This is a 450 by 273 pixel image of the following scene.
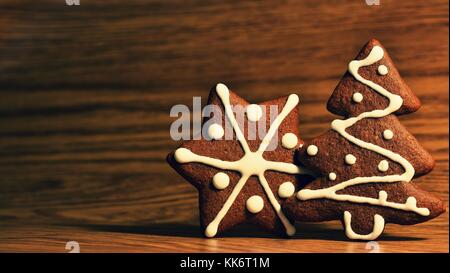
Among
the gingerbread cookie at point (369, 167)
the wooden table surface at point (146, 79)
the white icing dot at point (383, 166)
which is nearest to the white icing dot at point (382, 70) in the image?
the gingerbread cookie at point (369, 167)

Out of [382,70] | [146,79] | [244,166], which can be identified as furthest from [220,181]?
[146,79]

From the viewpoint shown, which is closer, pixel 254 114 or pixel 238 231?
pixel 254 114

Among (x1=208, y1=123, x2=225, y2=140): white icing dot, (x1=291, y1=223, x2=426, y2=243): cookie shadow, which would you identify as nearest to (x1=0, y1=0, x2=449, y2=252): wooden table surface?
(x1=291, y1=223, x2=426, y2=243): cookie shadow

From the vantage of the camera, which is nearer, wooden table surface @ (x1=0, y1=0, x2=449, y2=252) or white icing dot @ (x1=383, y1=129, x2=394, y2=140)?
white icing dot @ (x1=383, y1=129, x2=394, y2=140)

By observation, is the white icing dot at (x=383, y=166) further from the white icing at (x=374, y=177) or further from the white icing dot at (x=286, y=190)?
the white icing dot at (x=286, y=190)

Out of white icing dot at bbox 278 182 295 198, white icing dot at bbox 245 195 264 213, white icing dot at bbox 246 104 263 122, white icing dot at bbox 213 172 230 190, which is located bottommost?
white icing dot at bbox 245 195 264 213

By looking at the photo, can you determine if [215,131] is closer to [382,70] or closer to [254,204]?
[254,204]

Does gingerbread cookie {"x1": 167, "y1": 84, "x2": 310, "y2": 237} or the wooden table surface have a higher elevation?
the wooden table surface

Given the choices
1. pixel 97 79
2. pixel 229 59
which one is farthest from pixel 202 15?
pixel 97 79

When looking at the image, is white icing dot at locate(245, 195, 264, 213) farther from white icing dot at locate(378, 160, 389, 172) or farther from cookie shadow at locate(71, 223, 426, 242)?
white icing dot at locate(378, 160, 389, 172)
